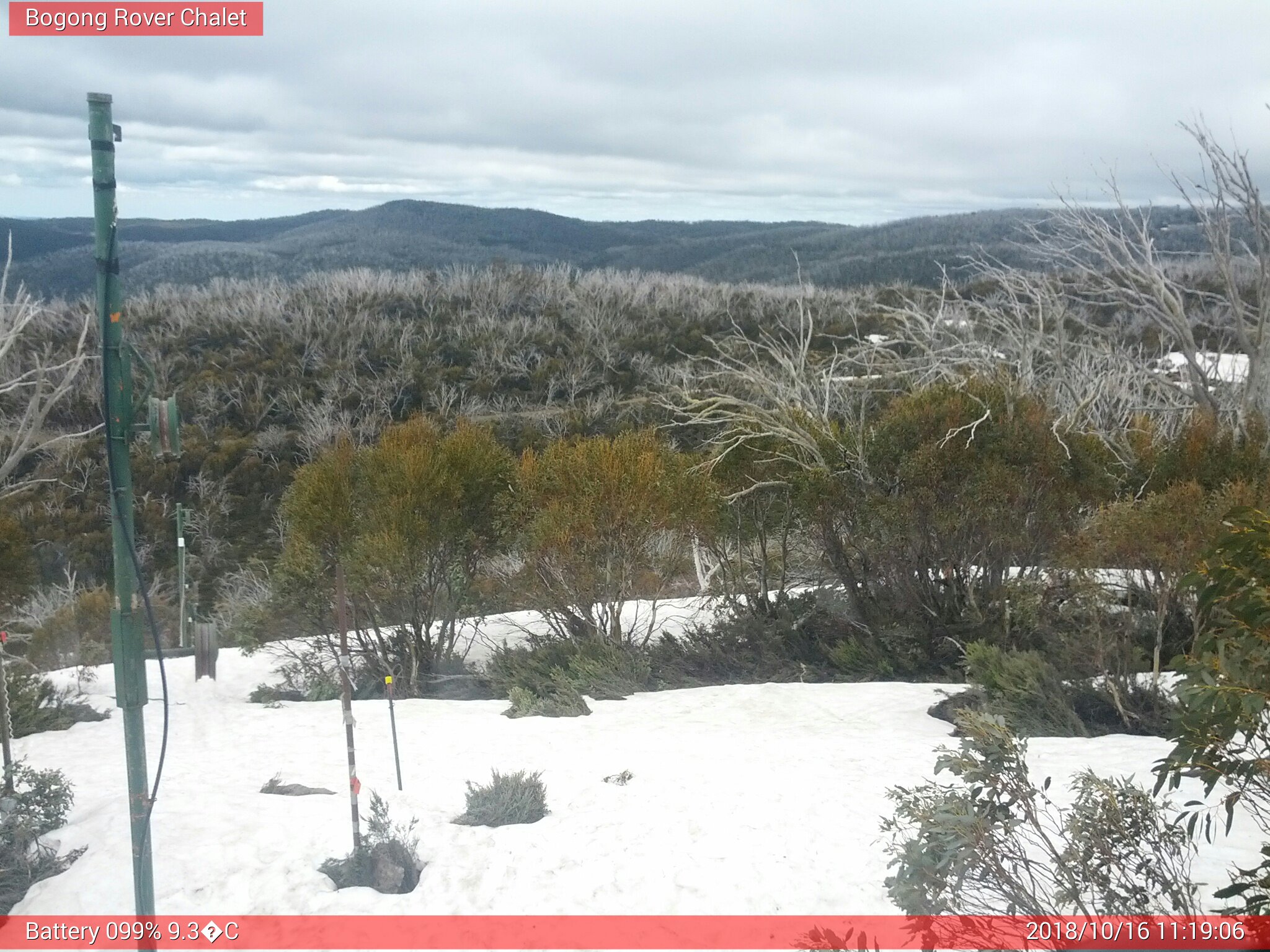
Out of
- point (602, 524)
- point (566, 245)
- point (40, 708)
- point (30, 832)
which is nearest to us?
point (30, 832)

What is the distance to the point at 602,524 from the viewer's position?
11094 millimetres

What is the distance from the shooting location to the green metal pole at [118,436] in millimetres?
3242

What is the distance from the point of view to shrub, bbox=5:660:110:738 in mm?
8336

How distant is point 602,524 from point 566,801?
515 centimetres

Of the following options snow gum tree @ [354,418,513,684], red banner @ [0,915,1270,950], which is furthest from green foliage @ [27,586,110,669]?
red banner @ [0,915,1270,950]

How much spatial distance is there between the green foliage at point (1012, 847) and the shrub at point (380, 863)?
2.66 m

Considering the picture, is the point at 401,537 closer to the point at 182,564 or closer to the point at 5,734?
the point at 182,564

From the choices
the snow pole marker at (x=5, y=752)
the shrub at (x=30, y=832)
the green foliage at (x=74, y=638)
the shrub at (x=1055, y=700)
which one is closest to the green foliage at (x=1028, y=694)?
the shrub at (x=1055, y=700)

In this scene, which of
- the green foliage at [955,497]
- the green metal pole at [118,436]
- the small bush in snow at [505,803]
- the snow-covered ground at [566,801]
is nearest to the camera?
the green metal pole at [118,436]

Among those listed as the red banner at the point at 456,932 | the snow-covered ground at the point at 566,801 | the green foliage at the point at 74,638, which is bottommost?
the green foliage at the point at 74,638

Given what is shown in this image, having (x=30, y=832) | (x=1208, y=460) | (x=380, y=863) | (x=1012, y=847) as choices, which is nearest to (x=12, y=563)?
(x=30, y=832)

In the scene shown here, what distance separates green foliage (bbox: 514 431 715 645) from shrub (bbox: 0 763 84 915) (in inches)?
233

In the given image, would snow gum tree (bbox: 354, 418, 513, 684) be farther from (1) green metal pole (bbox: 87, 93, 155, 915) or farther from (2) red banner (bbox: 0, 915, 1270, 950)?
(1) green metal pole (bbox: 87, 93, 155, 915)

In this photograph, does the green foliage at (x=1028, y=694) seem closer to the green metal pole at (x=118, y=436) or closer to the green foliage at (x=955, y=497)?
the green foliage at (x=955, y=497)
